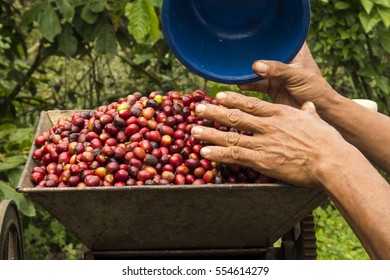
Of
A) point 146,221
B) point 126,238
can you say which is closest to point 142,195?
point 146,221

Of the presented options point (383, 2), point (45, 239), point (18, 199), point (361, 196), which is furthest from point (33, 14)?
point (361, 196)

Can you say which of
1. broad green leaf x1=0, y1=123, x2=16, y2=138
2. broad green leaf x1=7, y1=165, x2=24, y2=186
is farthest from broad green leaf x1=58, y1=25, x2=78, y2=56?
broad green leaf x1=7, y1=165, x2=24, y2=186

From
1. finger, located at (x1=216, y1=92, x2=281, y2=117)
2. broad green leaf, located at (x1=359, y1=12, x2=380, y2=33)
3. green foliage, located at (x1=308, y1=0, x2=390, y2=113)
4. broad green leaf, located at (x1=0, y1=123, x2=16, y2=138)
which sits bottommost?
broad green leaf, located at (x1=0, y1=123, x2=16, y2=138)

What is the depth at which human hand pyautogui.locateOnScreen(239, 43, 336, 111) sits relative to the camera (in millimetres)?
2471

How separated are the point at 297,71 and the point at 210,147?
0.53m

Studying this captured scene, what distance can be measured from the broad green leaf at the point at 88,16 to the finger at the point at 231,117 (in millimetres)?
1818

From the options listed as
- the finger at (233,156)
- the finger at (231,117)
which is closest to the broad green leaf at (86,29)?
the finger at (231,117)

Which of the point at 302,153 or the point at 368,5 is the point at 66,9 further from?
the point at 302,153

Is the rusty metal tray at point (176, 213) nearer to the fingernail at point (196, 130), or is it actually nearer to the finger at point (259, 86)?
the fingernail at point (196, 130)

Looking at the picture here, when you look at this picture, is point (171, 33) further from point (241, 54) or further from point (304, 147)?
point (304, 147)

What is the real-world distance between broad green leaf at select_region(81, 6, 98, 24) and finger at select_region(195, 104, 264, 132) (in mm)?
1818

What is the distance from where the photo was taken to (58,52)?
4523 mm

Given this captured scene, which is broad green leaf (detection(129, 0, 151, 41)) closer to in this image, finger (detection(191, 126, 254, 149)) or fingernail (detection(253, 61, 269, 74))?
fingernail (detection(253, 61, 269, 74))
